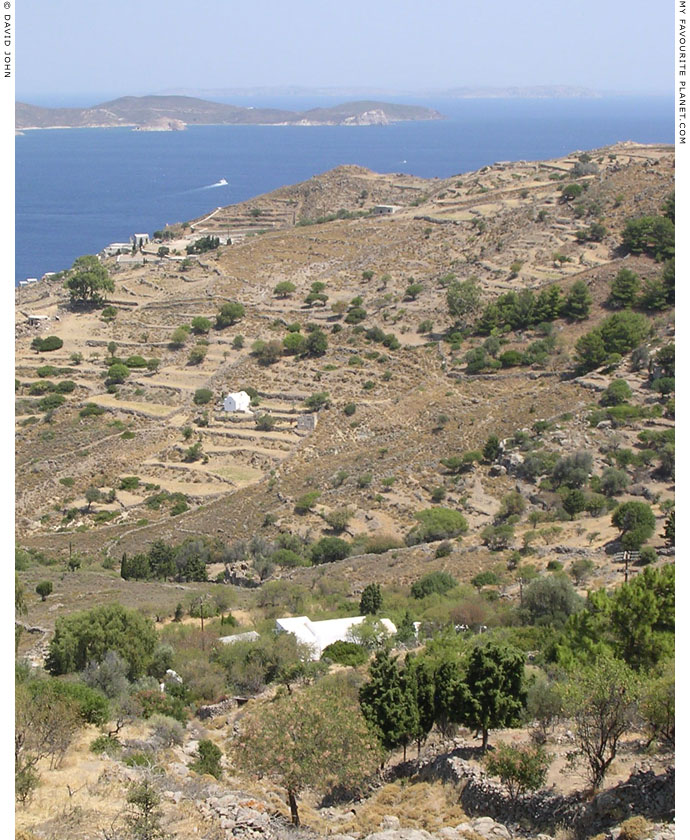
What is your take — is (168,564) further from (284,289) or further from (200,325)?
(284,289)

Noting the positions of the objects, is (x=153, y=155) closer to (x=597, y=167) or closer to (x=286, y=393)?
(x=597, y=167)

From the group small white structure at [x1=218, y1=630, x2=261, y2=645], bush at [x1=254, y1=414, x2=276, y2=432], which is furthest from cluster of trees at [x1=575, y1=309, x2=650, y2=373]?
small white structure at [x1=218, y1=630, x2=261, y2=645]

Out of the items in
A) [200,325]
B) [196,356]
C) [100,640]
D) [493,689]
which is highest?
[200,325]

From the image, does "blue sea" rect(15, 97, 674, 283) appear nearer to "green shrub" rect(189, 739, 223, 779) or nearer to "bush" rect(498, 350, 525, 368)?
"bush" rect(498, 350, 525, 368)

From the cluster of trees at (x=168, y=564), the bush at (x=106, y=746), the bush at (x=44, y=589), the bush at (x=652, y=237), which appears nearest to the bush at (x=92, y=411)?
the cluster of trees at (x=168, y=564)

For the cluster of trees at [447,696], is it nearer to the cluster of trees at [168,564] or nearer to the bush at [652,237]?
the cluster of trees at [168,564]

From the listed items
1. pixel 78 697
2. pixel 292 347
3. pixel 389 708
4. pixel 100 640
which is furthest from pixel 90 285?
pixel 389 708

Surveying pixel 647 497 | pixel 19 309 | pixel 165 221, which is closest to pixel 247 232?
pixel 19 309
